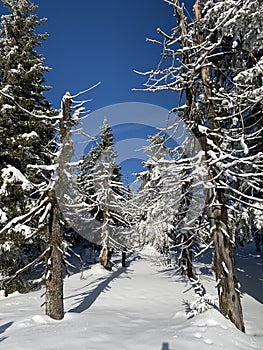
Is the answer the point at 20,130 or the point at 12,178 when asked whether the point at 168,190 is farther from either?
the point at 20,130

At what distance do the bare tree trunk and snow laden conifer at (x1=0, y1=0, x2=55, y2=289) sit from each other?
291 cm

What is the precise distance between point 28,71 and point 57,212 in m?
8.20

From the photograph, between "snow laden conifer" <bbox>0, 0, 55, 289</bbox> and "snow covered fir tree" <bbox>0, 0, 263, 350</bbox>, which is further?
"snow laden conifer" <bbox>0, 0, 55, 289</bbox>

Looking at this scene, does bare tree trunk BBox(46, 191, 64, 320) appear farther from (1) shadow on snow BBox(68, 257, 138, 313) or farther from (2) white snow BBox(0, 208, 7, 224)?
(2) white snow BBox(0, 208, 7, 224)

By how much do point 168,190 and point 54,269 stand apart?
364 cm

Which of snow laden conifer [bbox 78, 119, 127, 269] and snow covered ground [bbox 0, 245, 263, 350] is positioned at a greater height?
snow laden conifer [bbox 78, 119, 127, 269]

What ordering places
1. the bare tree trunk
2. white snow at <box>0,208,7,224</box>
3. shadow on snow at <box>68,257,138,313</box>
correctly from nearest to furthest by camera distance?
the bare tree trunk
shadow on snow at <box>68,257,138,313</box>
white snow at <box>0,208,7,224</box>

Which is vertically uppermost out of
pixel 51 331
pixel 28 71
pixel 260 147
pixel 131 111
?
pixel 28 71

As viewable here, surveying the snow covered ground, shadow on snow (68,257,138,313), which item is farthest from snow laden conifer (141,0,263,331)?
shadow on snow (68,257,138,313)

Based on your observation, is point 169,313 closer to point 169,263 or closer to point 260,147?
point 260,147

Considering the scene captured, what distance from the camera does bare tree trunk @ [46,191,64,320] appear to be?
6793mm

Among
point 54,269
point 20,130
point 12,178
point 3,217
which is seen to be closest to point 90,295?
point 3,217

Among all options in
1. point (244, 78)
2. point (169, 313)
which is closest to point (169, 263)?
point (169, 313)

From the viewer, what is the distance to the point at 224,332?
4.56 metres
